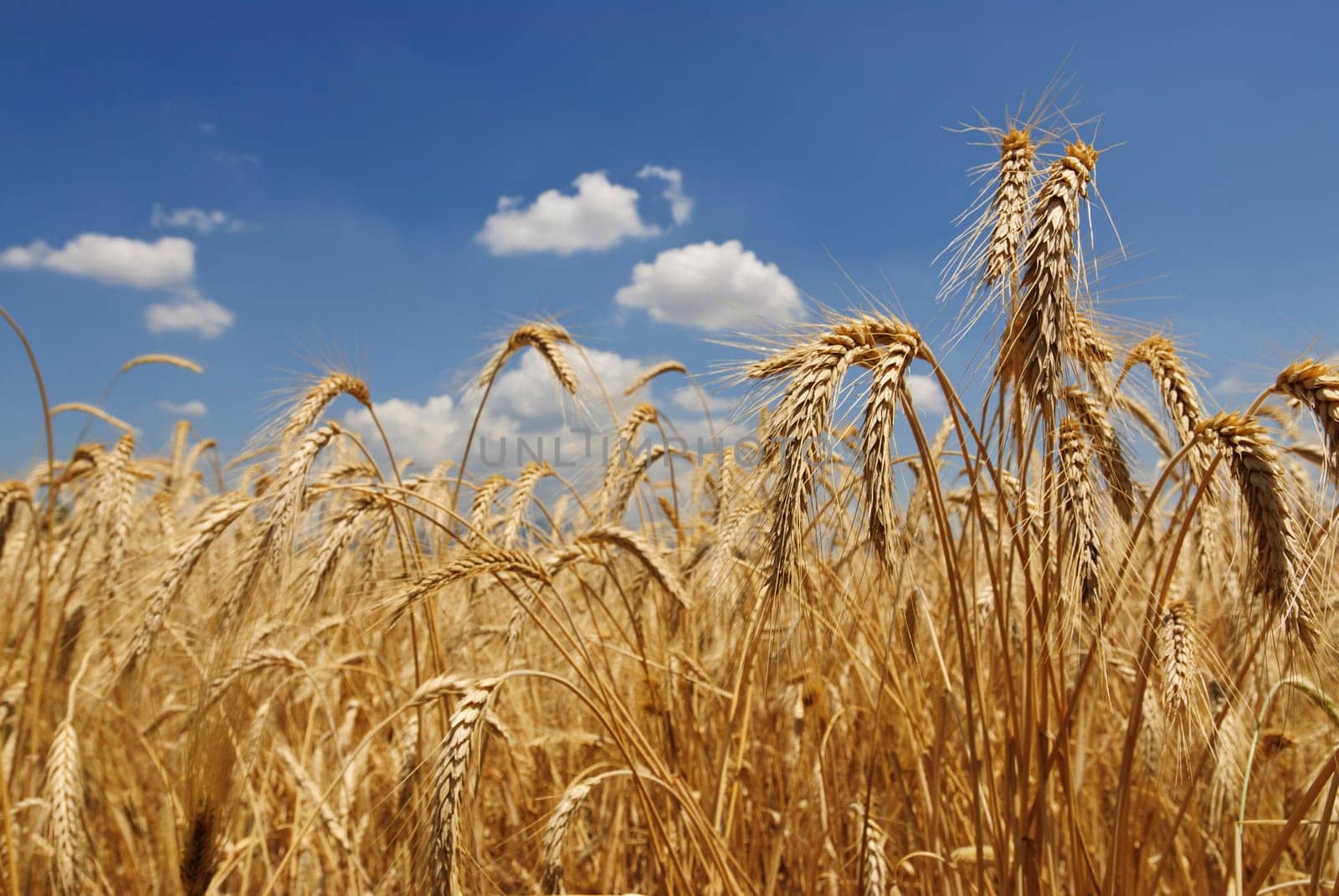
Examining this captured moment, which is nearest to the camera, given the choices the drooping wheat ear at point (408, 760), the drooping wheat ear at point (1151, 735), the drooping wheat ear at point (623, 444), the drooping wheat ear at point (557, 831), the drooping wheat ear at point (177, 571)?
the drooping wheat ear at point (557, 831)

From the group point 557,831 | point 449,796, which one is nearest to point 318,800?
point 557,831

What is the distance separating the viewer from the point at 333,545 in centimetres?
247

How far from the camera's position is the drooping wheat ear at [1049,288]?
1.29 metres

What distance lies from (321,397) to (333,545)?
19.6 inches

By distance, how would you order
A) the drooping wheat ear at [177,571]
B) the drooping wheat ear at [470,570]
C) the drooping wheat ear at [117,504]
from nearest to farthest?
the drooping wheat ear at [470,570] → the drooping wheat ear at [177,571] → the drooping wheat ear at [117,504]

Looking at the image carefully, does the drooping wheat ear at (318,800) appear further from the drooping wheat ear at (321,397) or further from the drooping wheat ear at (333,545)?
the drooping wheat ear at (321,397)

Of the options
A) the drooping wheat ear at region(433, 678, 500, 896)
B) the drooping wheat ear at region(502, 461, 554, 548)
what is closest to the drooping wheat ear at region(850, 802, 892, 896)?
the drooping wheat ear at region(433, 678, 500, 896)

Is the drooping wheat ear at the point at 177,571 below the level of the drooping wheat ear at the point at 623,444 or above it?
below

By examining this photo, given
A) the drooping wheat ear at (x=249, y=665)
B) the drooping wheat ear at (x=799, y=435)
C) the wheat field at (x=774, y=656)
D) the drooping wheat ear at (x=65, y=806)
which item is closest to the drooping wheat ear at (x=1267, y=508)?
the wheat field at (x=774, y=656)

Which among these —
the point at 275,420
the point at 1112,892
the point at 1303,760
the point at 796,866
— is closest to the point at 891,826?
the point at 796,866

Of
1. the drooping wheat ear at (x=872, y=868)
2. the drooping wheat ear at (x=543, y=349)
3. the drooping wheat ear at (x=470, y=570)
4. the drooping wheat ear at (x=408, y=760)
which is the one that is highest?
the drooping wheat ear at (x=543, y=349)

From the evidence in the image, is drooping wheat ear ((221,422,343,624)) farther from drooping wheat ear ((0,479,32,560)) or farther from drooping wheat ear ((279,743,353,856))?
drooping wheat ear ((0,479,32,560))

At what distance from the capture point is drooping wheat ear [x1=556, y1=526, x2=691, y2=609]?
2547 millimetres

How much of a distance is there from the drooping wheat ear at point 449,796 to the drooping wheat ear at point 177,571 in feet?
3.46
